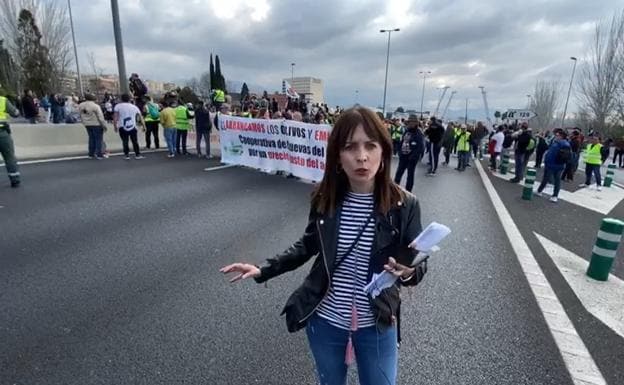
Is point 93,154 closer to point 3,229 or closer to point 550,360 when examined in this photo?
point 3,229

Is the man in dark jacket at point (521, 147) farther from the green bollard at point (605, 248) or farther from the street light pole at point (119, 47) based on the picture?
the street light pole at point (119, 47)

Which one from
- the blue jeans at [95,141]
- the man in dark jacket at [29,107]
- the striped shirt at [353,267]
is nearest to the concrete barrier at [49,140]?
the blue jeans at [95,141]

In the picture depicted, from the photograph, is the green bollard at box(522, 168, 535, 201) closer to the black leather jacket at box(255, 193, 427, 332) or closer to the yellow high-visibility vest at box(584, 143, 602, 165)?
the yellow high-visibility vest at box(584, 143, 602, 165)

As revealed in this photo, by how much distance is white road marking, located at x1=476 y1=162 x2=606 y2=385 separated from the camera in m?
2.73

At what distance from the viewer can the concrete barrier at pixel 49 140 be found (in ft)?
38.9

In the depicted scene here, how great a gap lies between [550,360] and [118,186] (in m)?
8.57

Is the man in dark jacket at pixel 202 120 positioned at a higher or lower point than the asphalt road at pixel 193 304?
higher

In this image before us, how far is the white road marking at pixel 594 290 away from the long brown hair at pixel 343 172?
3.27m

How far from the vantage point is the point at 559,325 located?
11.1ft

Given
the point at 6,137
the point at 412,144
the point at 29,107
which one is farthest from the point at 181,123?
the point at 29,107

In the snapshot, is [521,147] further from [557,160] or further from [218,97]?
[218,97]

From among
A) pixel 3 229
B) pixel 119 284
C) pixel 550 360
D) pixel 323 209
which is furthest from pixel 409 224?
pixel 3 229

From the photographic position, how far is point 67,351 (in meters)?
2.76

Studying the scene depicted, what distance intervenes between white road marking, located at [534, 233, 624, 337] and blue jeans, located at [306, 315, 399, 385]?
3.02m
